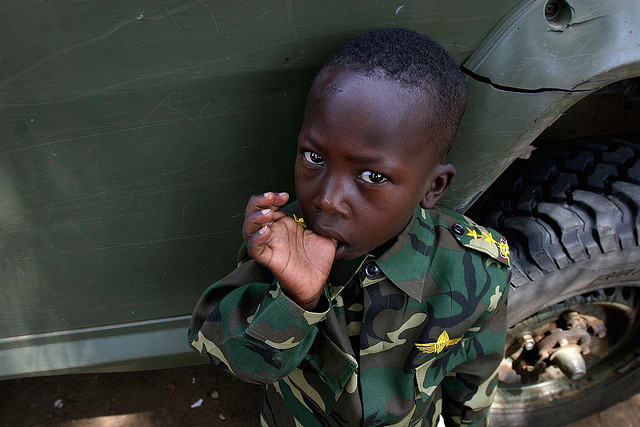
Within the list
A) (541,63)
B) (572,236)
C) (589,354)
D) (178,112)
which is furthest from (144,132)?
(589,354)

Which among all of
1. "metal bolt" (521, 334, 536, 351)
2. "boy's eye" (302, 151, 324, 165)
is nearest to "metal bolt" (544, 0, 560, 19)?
"boy's eye" (302, 151, 324, 165)

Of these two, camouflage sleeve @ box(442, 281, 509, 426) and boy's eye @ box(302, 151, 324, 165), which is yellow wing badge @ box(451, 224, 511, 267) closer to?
camouflage sleeve @ box(442, 281, 509, 426)

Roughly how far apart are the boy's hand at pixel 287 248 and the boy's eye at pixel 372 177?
13cm

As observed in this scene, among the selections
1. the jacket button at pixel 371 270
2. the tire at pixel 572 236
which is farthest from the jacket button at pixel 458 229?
the tire at pixel 572 236

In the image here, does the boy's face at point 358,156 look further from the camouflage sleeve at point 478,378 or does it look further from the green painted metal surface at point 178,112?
the camouflage sleeve at point 478,378

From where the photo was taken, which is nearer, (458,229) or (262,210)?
(262,210)

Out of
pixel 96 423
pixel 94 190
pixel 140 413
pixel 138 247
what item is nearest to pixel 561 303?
pixel 138 247

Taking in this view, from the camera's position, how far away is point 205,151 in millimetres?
1347

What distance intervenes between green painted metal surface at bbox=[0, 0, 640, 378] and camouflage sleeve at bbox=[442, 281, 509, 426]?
0.36 meters

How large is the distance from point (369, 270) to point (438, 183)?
0.81 ft

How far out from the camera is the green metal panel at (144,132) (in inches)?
44.9

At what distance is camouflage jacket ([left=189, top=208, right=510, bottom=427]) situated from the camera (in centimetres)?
114

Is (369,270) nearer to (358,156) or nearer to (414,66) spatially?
(358,156)

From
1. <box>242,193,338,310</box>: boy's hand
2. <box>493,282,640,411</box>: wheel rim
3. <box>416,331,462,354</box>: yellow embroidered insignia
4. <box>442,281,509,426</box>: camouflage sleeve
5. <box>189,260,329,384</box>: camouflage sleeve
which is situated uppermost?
<box>242,193,338,310</box>: boy's hand
